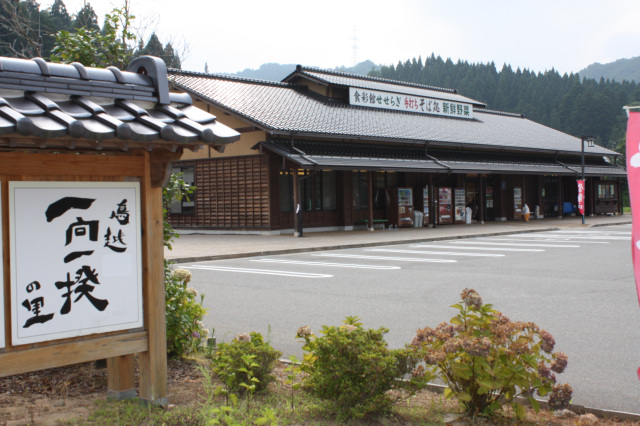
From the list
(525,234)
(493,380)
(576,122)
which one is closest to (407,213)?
(525,234)

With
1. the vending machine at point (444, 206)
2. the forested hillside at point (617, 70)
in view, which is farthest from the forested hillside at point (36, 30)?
the forested hillside at point (617, 70)

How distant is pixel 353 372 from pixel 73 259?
187 cm

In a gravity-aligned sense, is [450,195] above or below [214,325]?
above

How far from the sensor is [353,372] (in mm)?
3707

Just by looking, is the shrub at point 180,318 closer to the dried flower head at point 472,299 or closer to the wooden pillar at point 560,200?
the dried flower head at point 472,299

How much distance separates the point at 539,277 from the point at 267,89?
18.4 m

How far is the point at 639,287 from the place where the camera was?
3137 millimetres

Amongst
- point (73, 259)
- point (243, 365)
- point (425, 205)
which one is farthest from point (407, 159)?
point (73, 259)

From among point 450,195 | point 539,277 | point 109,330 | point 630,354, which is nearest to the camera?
point 109,330

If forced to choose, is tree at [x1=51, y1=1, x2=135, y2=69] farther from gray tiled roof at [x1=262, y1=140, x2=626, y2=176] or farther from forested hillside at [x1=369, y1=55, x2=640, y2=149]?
forested hillside at [x1=369, y1=55, x2=640, y2=149]

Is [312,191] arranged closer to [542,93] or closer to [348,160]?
[348,160]

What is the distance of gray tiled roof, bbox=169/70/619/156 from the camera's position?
22.0 metres

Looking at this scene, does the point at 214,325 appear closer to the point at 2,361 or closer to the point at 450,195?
the point at 2,361

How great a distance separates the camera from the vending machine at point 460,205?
91.7 feet
